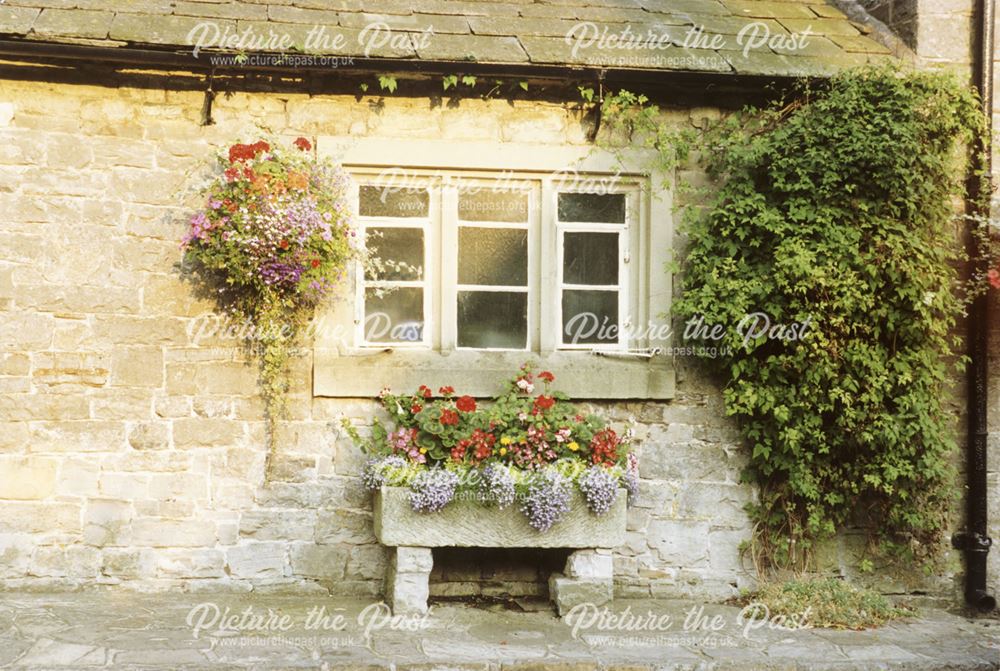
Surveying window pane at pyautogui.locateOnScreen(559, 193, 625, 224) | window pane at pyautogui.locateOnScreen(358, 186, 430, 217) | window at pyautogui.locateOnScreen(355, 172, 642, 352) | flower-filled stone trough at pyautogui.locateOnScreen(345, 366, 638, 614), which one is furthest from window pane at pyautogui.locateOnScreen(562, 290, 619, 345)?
window pane at pyautogui.locateOnScreen(358, 186, 430, 217)

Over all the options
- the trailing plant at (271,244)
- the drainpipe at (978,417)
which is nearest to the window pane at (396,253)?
the trailing plant at (271,244)

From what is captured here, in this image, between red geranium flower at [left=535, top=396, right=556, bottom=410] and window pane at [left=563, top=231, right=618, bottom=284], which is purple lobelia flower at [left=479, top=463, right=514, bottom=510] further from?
window pane at [left=563, top=231, right=618, bottom=284]

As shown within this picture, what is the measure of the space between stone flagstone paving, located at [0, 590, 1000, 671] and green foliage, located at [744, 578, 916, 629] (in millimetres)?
138

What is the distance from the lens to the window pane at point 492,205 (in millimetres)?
6711

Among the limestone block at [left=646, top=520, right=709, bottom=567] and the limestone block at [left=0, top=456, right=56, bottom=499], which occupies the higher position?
the limestone block at [left=0, top=456, right=56, bottom=499]

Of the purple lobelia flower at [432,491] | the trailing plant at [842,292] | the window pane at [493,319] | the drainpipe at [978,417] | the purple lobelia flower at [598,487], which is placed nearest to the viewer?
the purple lobelia flower at [432,491]

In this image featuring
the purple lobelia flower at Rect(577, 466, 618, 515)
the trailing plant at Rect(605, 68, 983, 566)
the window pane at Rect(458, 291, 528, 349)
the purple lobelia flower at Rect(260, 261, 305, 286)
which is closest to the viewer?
the purple lobelia flower at Rect(577, 466, 618, 515)

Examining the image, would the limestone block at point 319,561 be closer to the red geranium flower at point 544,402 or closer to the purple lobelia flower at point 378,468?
the purple lobelia flower at point 378,468

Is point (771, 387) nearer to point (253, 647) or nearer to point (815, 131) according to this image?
point (815, 131)

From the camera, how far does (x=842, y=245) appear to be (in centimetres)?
620

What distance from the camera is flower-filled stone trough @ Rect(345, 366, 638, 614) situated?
5.83m

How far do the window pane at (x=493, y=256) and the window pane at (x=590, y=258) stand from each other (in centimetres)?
30

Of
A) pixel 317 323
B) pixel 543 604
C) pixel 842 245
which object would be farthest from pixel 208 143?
pixel 842 245

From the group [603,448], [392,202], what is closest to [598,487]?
[603,448]
